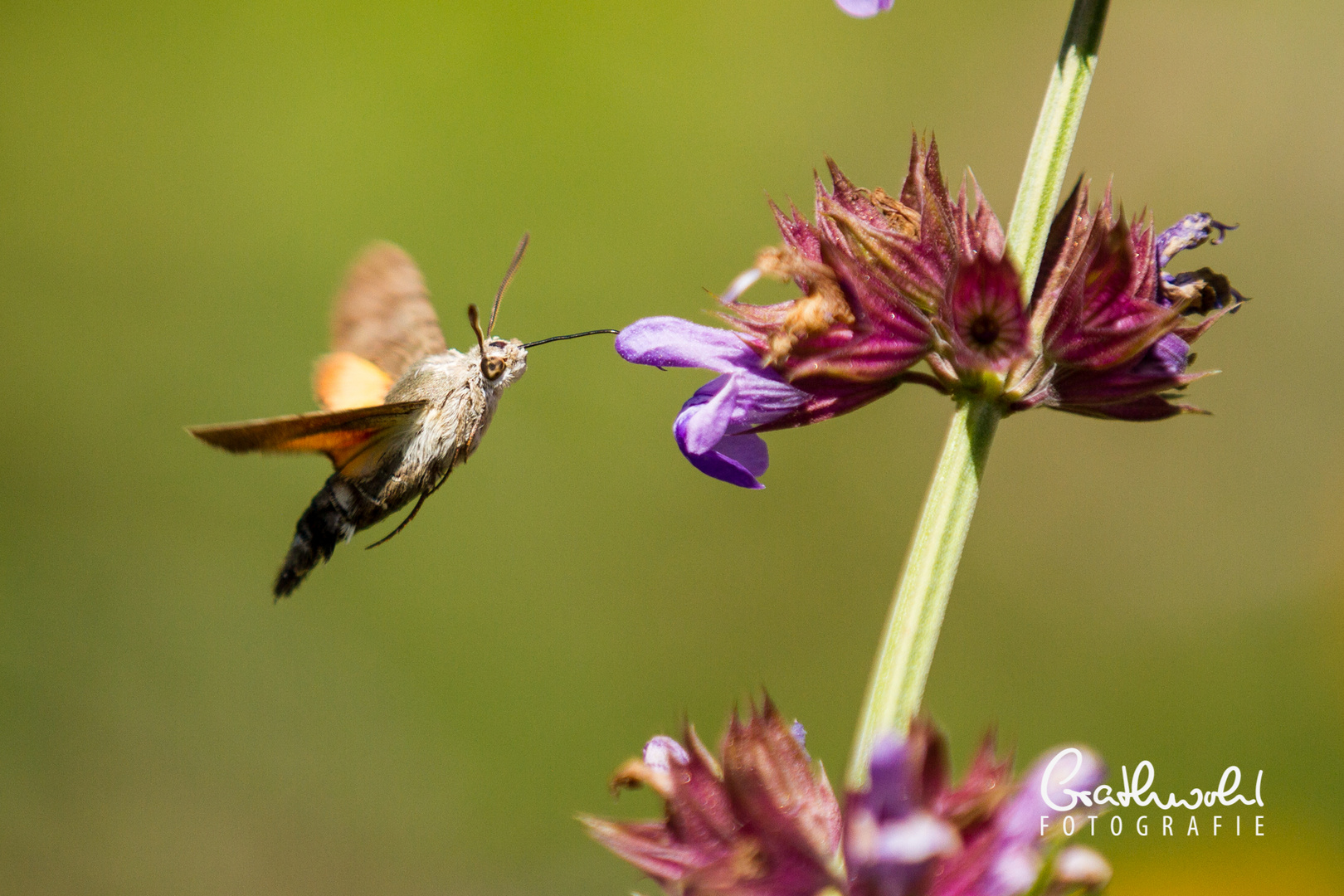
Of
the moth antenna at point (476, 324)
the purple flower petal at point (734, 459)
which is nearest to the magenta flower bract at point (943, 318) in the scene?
the purple flower petal at point (734, 459)

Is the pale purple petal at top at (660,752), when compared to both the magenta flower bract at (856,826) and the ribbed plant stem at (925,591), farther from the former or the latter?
the ribbed plant stem at (925,591)

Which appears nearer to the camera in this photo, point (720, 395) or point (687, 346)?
point (720, 395)

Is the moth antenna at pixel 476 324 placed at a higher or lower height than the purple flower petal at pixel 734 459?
higher

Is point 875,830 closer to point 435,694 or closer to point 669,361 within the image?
point 669,361

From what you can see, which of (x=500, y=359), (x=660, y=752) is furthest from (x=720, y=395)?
(x=500, y=359)

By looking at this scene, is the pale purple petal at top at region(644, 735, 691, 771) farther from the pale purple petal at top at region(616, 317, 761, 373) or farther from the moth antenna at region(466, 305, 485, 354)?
the moth antenna at region(466, 305, 485, 354)

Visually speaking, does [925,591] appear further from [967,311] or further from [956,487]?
[967,311]
